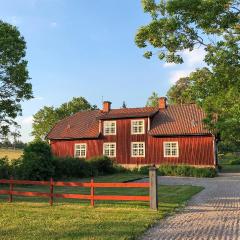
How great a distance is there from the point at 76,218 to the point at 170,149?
26.8 meters

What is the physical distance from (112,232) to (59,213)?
316 cm

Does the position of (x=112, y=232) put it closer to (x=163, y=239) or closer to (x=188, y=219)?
(x=163, y=239)

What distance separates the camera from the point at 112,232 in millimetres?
8789

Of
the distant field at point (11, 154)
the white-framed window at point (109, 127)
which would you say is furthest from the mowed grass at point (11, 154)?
the white-framed window at point (109, 127)

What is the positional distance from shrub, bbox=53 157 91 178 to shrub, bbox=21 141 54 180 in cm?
190

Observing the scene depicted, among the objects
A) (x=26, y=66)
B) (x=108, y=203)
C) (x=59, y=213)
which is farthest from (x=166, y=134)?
(x=59, y=213)

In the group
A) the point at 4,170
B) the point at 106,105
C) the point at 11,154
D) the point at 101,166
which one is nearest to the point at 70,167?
the point at 101,166

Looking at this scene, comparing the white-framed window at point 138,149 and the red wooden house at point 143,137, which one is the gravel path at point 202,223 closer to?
the red wooden house at point 143,137

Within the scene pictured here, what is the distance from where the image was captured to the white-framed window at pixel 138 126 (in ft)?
125

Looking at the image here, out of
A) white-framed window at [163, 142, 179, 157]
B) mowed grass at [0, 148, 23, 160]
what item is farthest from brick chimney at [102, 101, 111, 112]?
mowed grass at [0, 148, 23, 160]

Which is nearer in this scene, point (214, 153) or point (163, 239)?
point (163, 239)

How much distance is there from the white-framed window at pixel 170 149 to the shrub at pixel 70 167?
9257 mm

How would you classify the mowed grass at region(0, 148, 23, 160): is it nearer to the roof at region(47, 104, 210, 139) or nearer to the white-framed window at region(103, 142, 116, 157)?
the roof at region(47, 104, 210, 139)

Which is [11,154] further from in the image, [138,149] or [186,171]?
[186,171]
